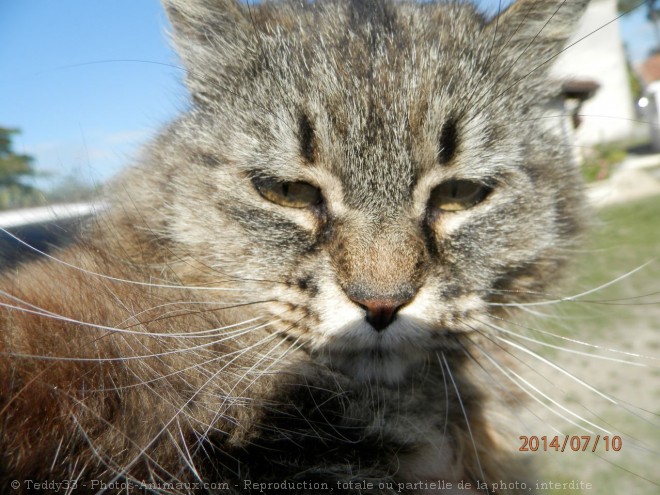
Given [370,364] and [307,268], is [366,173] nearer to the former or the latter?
[307,268]

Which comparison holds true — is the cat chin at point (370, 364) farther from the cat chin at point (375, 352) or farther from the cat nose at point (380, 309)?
the cat nose at point (380, 309)

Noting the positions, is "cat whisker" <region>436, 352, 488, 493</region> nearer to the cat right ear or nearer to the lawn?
the lawn

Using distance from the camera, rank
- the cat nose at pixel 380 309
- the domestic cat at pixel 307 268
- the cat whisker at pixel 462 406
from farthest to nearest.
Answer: the cat whisker at pixel 462 406, the cat nose at pixel 380 309, the domestic cat at pixel 307 268

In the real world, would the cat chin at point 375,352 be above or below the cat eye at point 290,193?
below

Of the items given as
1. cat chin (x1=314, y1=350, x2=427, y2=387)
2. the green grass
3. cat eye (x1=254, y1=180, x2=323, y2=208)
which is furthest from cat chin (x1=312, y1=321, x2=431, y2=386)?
the green grass

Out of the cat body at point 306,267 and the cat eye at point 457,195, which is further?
the cat eye at point 457,195

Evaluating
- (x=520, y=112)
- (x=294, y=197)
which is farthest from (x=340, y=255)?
(x=520, y=112)

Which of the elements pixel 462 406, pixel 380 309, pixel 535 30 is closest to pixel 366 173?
pixel 380 309

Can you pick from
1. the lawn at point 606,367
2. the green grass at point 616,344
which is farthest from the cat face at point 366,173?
the green grass at point 616,344
